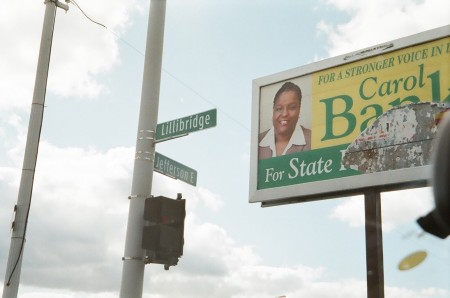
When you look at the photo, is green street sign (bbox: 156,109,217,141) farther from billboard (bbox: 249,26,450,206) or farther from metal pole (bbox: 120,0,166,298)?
billboard (bbox: 249,26,450,206)

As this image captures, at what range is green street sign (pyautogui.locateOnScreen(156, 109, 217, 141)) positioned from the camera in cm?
936

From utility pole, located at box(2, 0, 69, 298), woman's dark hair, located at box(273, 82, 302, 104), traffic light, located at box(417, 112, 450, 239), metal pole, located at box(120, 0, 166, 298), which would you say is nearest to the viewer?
→ traffic light, located at box(417, 112, 450, 239)

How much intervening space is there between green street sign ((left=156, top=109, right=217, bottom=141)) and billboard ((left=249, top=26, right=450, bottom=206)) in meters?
3.38

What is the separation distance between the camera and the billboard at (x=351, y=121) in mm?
11070

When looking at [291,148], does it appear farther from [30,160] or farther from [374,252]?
[30,160]

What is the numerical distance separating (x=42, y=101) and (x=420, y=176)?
6723mm

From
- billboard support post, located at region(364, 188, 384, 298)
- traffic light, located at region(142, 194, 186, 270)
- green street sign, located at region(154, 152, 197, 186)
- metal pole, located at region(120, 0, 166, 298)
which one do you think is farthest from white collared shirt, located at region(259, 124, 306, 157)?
traffic light, located at region(142, 194, 186, 270)

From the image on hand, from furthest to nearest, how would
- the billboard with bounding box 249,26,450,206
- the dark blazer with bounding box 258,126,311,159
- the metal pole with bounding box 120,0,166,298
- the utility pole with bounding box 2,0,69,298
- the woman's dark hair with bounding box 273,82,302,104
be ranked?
the woman's dark hair with bounding box 273,82,302,104 → the dark blazer with bounding box 258,126,311,159 → the billboard with bounding box 249,26,450,206 → the utility pole with bounding box 2,0,69,298 → the metal pole with bounding box 120,0,166,298

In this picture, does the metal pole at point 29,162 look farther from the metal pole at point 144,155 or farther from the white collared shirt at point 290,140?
the white collared shirt at point 290,140

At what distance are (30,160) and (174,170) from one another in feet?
8.41

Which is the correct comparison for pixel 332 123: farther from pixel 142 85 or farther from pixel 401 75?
pixel 142 85

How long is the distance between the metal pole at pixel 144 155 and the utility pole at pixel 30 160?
83.0 inches

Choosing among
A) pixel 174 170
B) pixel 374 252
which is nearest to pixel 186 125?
pixel 174 170

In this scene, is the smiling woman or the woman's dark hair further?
the woman's dark hair
